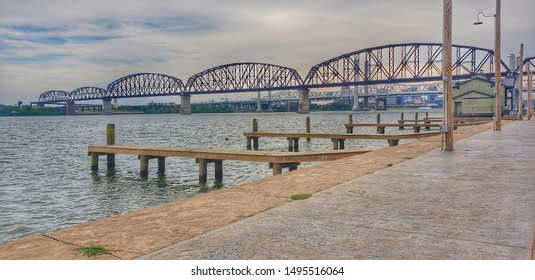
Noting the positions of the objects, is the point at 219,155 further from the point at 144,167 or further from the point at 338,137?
the point at 338,137

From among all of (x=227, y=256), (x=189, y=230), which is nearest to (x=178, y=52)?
(x=189, y=230)

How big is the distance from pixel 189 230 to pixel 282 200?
193cm

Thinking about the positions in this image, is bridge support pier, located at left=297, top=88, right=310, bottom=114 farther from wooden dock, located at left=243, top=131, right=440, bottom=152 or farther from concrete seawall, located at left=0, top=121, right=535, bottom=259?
concrete seawall, located at left=0, top=121, right=535, bottom=259

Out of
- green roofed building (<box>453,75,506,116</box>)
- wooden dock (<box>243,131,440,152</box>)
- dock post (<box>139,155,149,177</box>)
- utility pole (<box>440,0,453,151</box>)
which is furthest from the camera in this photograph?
green roofed building (<box>453,75,506,116</box>)

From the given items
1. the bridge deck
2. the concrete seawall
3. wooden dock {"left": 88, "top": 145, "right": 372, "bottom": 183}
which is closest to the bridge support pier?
wooden dock {"left": 88, "top": 145, "right": 372, "bottom": 183}

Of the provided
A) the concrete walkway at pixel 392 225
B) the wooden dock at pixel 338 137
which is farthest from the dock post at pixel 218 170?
Result: the wooden dock at pixel 338 137

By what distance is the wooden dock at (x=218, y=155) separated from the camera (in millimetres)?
16297

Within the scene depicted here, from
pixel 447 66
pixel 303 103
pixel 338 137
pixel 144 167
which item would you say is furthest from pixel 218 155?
pixel 303 103

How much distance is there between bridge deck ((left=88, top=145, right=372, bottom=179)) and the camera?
1629 cm

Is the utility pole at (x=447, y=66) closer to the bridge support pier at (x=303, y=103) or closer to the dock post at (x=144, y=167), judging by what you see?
the dock post at (x=144, y=167)

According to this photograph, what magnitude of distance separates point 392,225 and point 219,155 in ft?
45.2

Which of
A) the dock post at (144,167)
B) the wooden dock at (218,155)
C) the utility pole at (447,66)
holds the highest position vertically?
the utility pole at (447,66)

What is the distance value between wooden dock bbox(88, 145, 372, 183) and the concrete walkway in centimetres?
808

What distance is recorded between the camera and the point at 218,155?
60.4 feet
